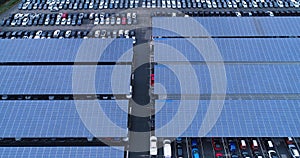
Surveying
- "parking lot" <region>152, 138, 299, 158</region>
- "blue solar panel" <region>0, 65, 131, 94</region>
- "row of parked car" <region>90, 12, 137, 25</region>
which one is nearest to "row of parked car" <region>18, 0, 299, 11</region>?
"row of parked car" <region>90, 12, 137, 25</region>

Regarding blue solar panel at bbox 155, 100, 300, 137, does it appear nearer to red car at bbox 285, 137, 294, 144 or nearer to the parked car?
red car at bbox 285, 137, 294, 144

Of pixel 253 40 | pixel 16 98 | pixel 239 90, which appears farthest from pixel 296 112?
pixel 16 98

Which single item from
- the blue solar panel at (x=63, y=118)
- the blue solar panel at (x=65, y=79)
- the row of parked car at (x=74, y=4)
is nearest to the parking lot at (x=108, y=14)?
the row of parked car at (x=74, y=4)

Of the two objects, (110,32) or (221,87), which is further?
(110,32)

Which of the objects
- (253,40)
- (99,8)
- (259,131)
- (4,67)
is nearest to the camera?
(259,131)

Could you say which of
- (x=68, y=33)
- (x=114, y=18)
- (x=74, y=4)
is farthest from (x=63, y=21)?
(x=114, y=18)

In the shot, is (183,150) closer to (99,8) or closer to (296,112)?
(296,112)
